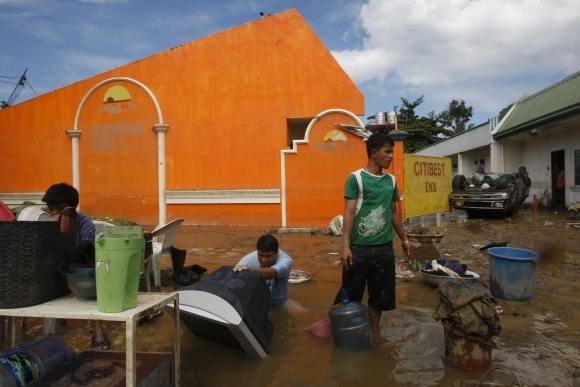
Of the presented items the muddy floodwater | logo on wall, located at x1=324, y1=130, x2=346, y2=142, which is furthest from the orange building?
the muddy floodwater

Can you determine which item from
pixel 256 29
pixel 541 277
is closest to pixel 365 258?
pixel 541 277

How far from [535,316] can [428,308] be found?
1056 mm

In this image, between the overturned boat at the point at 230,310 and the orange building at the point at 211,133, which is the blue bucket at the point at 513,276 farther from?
the orange building at the point at 211,133

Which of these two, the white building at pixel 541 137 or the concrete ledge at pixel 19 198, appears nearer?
the concrete ledge at pixel 19 198

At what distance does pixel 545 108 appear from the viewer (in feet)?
48.9

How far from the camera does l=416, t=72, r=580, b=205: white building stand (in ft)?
46.0

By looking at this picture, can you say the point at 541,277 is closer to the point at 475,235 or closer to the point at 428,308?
the point at 428,308

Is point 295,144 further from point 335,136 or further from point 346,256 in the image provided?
point 346,256

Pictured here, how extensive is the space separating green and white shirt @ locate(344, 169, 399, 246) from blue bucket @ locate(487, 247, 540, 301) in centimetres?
209

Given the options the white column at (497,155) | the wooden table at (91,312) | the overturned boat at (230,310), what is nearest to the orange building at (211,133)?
the overturned boat at (230,310)

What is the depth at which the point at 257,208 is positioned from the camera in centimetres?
1146

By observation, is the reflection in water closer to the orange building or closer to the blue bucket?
the blue bucket

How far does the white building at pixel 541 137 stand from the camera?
14.0 metres

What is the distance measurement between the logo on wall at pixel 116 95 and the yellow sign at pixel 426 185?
28.2 ft
